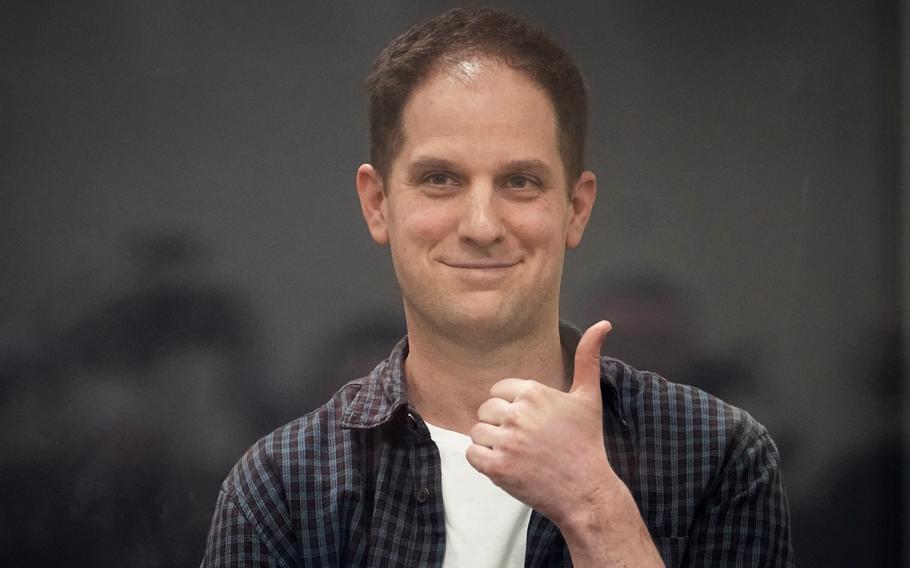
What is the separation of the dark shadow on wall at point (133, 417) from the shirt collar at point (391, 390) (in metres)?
0.22

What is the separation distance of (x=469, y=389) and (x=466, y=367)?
0.04 metres

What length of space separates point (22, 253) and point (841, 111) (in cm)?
156

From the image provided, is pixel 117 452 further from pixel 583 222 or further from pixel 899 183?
pixel 899 183

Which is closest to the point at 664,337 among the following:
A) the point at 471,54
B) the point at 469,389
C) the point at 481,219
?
the point at 469,389

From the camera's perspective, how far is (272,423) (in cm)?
196

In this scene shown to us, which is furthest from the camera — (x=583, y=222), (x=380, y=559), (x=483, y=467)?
(x=583, y=222)

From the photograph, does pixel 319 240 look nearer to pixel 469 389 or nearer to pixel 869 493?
pixel 469 389

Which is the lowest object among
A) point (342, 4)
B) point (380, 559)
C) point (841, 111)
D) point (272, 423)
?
point (380, 559)

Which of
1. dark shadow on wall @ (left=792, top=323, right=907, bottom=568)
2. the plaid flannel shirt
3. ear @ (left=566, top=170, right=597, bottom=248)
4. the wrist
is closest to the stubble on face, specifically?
ear @ (left=566, top=170, right=597, bottom=248)

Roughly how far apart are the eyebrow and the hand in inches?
13.0

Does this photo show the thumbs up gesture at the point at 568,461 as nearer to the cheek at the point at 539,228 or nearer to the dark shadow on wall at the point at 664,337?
the cheek at the point at 539,228

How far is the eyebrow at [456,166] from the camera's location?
1692 mm

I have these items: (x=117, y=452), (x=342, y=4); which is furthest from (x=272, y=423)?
(x=342, y=4)

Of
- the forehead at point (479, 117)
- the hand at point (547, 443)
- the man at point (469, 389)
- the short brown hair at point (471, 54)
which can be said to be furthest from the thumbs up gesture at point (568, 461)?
the short brown hair at point (471, 54)
